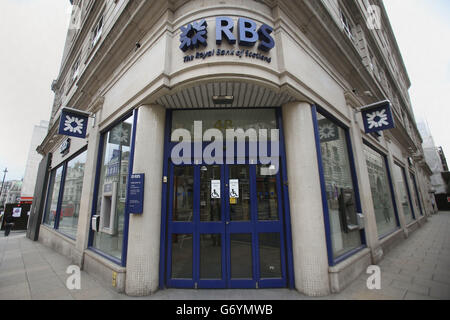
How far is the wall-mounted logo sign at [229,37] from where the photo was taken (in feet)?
13.4

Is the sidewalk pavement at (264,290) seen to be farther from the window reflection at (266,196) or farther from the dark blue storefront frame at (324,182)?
the window reflection at (266,196)

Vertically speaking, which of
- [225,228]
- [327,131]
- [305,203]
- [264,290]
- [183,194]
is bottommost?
[264,290]

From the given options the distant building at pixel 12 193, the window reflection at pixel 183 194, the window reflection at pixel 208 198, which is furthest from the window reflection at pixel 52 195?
the distant building at pixel 12 193

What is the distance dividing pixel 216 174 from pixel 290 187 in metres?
1.71

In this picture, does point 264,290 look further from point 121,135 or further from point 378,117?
point 378,117

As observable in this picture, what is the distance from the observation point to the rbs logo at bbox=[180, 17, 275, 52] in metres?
4.09

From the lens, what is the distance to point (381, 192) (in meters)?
8.35

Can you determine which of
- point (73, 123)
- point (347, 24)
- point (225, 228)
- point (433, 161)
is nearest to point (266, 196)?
point (225, 228)

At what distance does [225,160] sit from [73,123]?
18.4 feet

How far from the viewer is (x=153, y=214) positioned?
4285 millimetres

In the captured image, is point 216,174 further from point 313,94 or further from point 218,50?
point 313,94

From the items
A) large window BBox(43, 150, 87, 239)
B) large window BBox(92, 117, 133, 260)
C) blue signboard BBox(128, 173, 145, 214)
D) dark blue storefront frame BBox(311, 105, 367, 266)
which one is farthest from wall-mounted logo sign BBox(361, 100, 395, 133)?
large window BBox(43, 150, 87, 239)

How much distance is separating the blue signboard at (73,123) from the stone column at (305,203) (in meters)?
6.69
